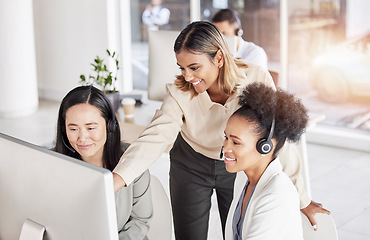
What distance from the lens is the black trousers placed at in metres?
2.26

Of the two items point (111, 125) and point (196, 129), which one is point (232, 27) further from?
point (111, 125)

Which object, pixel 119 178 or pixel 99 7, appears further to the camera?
pixel 99 7

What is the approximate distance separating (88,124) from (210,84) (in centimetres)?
44

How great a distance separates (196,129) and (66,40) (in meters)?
4.89

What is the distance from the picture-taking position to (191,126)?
7.15 feet

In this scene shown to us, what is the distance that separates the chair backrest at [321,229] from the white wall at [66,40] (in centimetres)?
498

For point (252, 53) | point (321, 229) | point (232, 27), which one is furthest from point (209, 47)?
point (232, 27)

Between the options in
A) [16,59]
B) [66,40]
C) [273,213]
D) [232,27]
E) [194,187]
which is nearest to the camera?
[273,213]

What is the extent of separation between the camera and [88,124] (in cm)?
199

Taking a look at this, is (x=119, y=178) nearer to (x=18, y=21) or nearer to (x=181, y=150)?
(x=181, y=150)

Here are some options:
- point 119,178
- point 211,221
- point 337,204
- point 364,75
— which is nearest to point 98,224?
point 119,178

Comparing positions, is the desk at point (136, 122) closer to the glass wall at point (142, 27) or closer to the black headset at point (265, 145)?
the black headset at point (265, 145)

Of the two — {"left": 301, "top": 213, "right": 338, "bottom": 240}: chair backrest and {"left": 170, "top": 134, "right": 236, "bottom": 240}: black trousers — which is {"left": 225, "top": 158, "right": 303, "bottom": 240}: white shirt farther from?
A: {"left": 170, "top": 134, "right": 236, "bottom": 240}: black trousers

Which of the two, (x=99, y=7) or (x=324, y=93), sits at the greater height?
(x=99, y=7)
